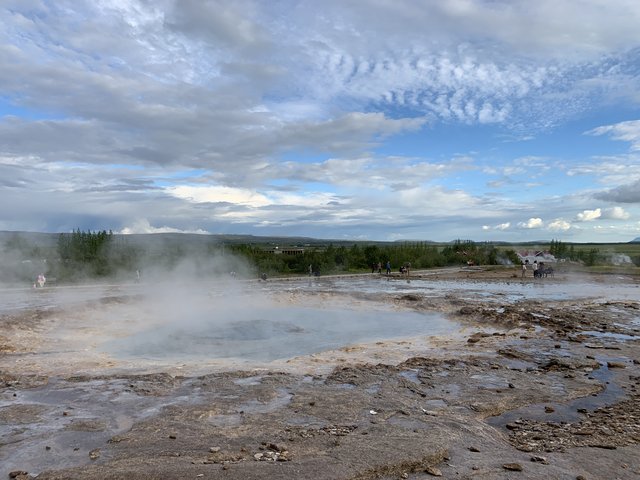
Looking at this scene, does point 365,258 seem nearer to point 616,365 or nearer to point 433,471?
point 616,365

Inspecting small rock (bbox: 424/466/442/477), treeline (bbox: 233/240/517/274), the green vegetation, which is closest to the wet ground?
small rock (bbox: 424/466/442/477)

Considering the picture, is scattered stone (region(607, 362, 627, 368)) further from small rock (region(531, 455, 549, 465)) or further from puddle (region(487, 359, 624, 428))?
small rock (region(531, 455, 549, 465))

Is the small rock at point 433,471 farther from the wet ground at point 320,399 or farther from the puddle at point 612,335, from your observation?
the puddle at point 612,335

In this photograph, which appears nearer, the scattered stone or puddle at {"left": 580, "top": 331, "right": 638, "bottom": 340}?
the scattered stone

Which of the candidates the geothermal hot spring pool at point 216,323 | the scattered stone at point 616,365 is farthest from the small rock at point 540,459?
the geothermal hot spring pool at point 216,323

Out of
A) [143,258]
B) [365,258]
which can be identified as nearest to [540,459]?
[143,258]

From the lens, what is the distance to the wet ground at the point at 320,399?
4293mm

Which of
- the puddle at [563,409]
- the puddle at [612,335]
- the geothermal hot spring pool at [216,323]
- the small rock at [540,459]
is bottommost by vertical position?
the geothermal hot spring pool at [216,323]

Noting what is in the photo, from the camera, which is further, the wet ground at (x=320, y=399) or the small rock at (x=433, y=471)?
the wet ground at (x=320, y=399)

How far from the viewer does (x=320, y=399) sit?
623 centimetres

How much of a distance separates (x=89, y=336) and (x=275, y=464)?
9.49m

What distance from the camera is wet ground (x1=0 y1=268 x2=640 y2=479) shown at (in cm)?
429

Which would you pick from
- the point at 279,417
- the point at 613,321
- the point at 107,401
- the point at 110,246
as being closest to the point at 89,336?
the point at 107,401

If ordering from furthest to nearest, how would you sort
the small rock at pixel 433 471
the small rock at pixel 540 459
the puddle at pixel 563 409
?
the puddle at pixel 563 409, the small rock at pixel 540 459, the small rock at pixel 433 471
